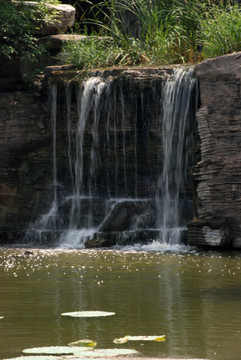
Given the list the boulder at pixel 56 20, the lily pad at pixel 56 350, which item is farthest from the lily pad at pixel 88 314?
the boulder at pixel 56 20

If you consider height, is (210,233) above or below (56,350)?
above

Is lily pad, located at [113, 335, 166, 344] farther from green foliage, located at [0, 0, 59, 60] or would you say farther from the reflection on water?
green foliage, located at [0, 0, 59, 60]

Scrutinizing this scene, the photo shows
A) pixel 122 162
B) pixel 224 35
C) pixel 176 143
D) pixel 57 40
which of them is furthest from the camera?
pixel 57 40

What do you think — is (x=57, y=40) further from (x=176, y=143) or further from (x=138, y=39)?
(x=176, y=143)

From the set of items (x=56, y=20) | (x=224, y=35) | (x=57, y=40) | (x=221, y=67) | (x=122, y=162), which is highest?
(x=56, y=20)

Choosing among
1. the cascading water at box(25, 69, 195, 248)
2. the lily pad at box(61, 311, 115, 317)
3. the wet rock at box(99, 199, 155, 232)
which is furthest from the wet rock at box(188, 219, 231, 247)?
the lily pad at box(61, 311, 115, 317)

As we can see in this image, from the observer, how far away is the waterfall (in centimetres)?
1365

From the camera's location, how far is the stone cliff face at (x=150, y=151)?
11977 mm

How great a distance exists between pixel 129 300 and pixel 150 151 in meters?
7.84

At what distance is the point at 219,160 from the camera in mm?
12055

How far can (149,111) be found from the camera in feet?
47.1

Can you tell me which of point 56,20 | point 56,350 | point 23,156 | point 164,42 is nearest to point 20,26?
point 56,20

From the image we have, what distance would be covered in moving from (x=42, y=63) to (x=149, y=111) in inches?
132

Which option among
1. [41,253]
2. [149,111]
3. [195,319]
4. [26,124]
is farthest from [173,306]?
[26,124]
